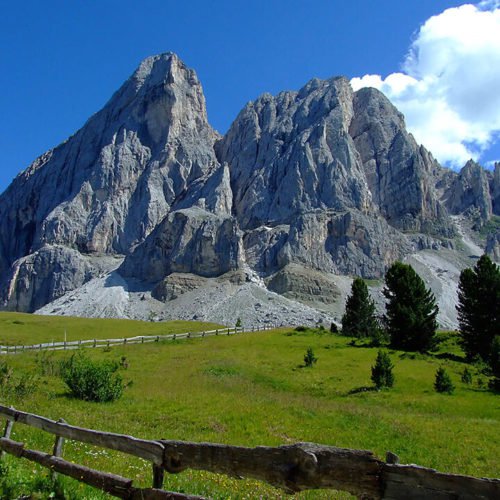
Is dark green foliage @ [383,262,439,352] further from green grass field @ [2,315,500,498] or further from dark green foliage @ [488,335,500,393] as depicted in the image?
dark green foliage @ [488,335,500,393]

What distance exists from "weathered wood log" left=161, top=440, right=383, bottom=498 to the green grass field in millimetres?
2419

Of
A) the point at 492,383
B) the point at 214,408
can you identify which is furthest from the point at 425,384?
the point at 214,408

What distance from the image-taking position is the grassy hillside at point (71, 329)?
6512 centimetres

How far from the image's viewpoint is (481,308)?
51.8 m

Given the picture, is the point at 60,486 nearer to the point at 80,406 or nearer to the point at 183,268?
the point at 80,406

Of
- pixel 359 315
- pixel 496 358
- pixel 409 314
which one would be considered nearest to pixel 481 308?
pixel 409 314

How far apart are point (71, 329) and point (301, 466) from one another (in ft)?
249

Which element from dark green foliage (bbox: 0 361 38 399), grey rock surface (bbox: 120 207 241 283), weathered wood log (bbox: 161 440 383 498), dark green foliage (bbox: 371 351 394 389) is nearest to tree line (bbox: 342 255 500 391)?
dark green foliage (bbox: 371 351 394 389)

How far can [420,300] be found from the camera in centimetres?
5791

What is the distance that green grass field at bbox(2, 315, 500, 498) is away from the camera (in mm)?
11863

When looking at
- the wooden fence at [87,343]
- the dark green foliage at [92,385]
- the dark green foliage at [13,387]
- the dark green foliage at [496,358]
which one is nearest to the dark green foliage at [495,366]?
the dark green foliage at [496,358]

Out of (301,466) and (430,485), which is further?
(301,466)

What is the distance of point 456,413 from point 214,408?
1475 cm

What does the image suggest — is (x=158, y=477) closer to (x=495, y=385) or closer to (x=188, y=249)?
(x=495, y=385)
